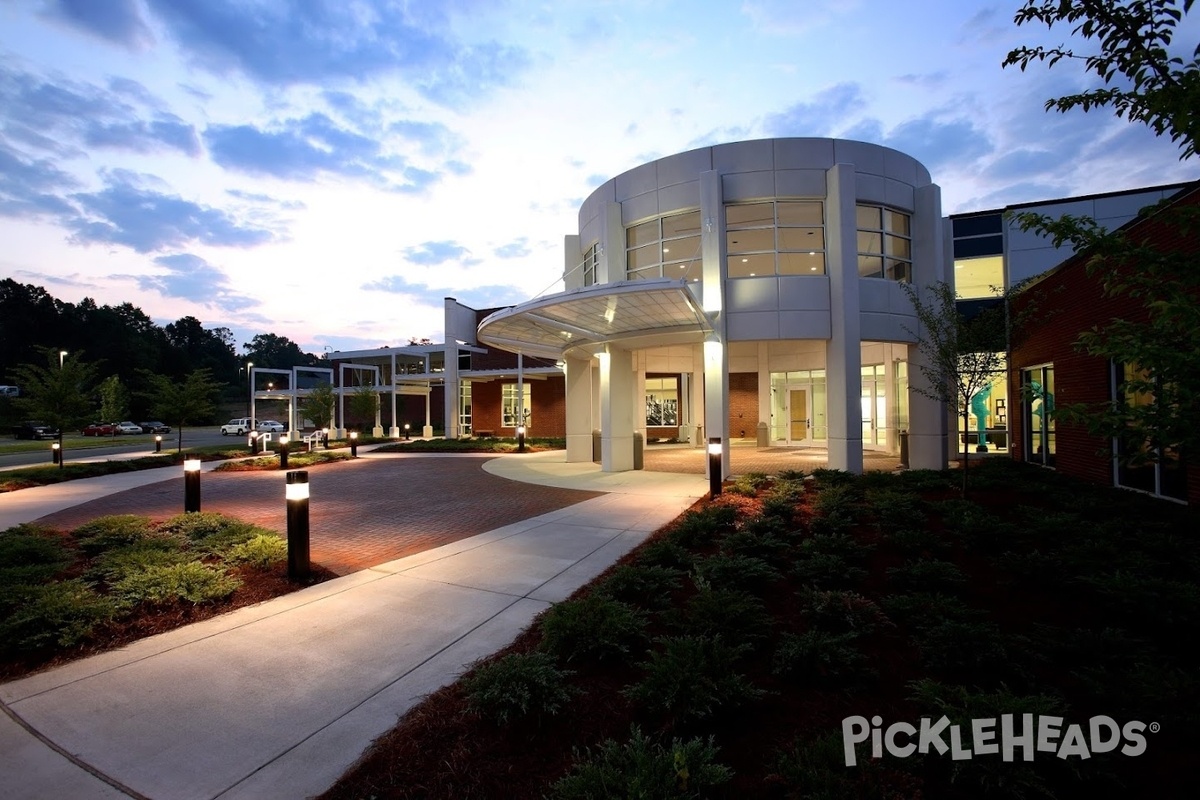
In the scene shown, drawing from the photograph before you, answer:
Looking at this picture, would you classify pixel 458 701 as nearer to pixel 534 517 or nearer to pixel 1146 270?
pixel 1146 270

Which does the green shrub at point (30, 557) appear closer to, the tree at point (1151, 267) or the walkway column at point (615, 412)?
the tree at point (1151, 267)

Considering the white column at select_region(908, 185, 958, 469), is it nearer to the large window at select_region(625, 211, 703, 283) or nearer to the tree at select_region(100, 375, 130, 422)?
the large window at select_region(625, 211, 703, 283)

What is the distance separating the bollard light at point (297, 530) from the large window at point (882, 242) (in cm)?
1555

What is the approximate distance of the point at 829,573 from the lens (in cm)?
586

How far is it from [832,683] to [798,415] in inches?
968

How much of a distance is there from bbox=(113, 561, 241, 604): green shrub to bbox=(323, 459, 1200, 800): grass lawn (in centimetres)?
367

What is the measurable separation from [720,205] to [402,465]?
49.2ft

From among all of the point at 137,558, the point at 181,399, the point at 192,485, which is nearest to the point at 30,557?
the point at 137,558

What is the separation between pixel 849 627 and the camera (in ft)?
15.4

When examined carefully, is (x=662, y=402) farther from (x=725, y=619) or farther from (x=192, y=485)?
(x=725, y=619)

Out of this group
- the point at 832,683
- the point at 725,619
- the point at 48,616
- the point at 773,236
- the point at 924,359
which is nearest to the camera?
the point at 832,683

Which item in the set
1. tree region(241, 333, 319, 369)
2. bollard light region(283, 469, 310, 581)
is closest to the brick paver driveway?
bollard light region(283, 469, 310, 581)

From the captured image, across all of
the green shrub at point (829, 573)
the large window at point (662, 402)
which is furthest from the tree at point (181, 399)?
the green shrub at point (829, 573)

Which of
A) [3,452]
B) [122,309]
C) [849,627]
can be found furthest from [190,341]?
[849,627]
